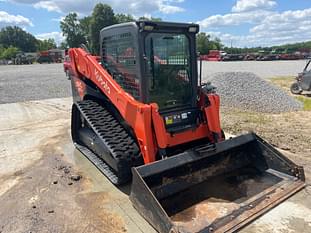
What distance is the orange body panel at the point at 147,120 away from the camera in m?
3.84

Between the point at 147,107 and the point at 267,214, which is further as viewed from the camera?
the point at 147,107

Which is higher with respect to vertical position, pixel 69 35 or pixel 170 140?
pixel 69 35

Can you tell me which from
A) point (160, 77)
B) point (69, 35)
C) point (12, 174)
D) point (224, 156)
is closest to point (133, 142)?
point (160, 77)

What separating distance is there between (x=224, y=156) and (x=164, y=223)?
158 centimetres

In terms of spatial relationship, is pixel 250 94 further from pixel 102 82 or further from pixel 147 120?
pixel 147 120

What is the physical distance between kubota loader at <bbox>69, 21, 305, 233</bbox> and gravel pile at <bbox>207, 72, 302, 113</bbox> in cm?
506

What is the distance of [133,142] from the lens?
4234mm

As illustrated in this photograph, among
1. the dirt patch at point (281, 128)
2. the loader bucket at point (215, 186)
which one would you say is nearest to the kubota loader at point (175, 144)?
the loader bucket at point (215, 186)

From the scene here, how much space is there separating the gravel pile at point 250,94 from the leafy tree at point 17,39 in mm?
97092

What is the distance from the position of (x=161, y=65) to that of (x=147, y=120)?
0.91m

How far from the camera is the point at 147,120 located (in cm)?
383

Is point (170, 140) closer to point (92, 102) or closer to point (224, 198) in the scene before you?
point (224, 198)

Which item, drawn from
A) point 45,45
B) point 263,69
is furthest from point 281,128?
point 45,45

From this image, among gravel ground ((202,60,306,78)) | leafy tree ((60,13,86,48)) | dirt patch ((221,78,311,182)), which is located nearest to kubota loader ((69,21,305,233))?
dirt patch ((221,78,311,182))
